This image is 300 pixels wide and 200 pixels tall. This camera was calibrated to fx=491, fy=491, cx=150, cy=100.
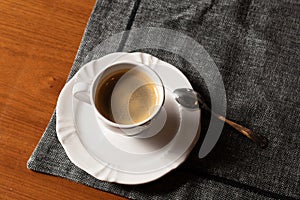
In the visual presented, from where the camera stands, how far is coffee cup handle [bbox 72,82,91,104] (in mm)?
629

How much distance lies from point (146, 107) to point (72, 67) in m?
0.15

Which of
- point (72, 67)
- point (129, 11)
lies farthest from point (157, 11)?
point (72, 67)

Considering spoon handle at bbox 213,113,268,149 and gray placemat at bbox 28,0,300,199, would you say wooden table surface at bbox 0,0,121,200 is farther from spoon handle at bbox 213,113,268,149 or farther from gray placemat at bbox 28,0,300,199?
spoon handle at bbox 213,113,268,149

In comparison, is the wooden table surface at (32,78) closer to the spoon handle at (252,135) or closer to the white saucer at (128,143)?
the white saucer at (128,143)

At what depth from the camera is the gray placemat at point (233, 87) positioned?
652 mm

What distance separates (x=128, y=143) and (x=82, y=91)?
0.09 m

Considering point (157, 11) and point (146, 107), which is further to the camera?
point (157, 11)

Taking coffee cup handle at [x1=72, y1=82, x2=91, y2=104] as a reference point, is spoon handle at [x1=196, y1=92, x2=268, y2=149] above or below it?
above

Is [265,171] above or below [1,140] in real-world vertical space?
above

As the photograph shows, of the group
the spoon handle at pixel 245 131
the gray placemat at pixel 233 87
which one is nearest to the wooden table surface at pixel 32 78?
the gray placemat at pixel 233 87

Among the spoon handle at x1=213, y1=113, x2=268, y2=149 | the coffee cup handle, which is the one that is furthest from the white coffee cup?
the spoon handle at x1=213, y1=113, x2=268, y2=149

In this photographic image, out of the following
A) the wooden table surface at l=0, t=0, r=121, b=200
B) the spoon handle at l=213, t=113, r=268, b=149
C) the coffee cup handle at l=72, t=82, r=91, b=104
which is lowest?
the wooden table surface at l=0, t=0, r=121, b=200

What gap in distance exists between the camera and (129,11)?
747 millimetres

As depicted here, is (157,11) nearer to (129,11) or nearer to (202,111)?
(129,11)
